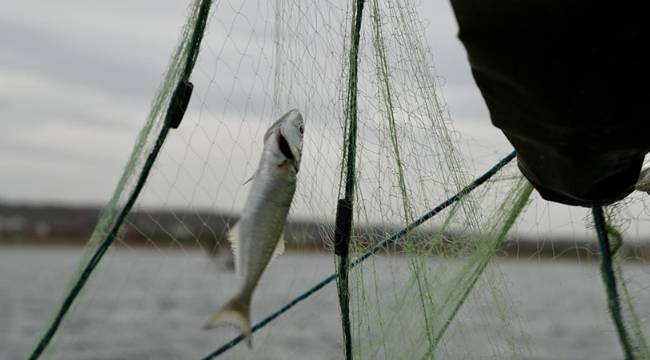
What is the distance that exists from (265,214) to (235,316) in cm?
39

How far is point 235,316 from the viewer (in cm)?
283

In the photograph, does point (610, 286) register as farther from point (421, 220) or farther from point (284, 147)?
point (284, 147)

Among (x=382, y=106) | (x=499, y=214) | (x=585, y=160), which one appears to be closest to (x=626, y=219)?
(x=499, y=214)

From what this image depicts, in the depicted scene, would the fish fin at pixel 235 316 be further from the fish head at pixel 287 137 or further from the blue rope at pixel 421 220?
the fish head at pixel 287 137

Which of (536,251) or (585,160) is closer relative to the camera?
(585,160)

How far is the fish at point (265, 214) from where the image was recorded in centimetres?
263

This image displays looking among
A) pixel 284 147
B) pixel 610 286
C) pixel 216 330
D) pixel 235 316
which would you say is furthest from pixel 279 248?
pixel 216 330

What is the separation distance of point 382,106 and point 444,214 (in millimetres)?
612

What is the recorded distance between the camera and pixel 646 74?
5.96 ft

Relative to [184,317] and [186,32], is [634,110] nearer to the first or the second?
[186,32]

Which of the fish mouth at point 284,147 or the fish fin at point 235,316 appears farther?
the fish fin at point 235,316

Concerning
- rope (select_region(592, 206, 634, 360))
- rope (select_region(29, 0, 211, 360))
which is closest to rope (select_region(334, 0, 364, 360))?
rope (select_region(29, 0, 211, 360))

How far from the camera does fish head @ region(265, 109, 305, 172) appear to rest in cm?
262

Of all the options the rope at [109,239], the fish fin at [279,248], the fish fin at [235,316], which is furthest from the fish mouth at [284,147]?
the rope at [109,239]
